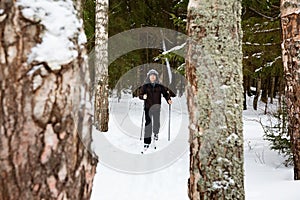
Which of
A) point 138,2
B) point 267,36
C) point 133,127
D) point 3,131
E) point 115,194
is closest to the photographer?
point 3,131

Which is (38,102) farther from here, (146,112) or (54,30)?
(146,112)

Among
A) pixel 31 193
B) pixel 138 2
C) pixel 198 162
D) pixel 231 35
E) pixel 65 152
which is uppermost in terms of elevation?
pixel 138 2

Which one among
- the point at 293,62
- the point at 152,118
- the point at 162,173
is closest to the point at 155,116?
the point at 152,118

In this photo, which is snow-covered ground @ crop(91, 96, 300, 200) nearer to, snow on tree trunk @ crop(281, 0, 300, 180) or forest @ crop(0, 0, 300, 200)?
forest @ crop(0, 0, 300, 200)

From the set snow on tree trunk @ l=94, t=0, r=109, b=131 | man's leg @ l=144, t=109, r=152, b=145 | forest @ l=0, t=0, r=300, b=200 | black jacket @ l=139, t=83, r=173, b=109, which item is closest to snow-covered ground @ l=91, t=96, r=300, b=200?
forest @ l=0, t=0, r=300, b=200

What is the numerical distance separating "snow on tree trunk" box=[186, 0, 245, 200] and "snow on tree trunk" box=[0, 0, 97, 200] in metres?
2.41

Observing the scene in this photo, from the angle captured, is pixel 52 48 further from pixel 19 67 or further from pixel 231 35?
pixel 231 35

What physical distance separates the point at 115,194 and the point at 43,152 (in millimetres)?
4118

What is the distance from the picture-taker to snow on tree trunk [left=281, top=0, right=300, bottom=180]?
482 centimetres

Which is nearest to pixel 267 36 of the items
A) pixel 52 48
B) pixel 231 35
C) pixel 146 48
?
pixel 231 35

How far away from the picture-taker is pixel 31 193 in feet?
4.18

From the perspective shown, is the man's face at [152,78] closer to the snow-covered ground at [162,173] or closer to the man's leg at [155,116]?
the man's leg at [155,116]

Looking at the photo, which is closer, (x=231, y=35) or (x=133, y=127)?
(x=231, y=35)

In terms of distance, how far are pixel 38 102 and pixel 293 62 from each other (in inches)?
169
